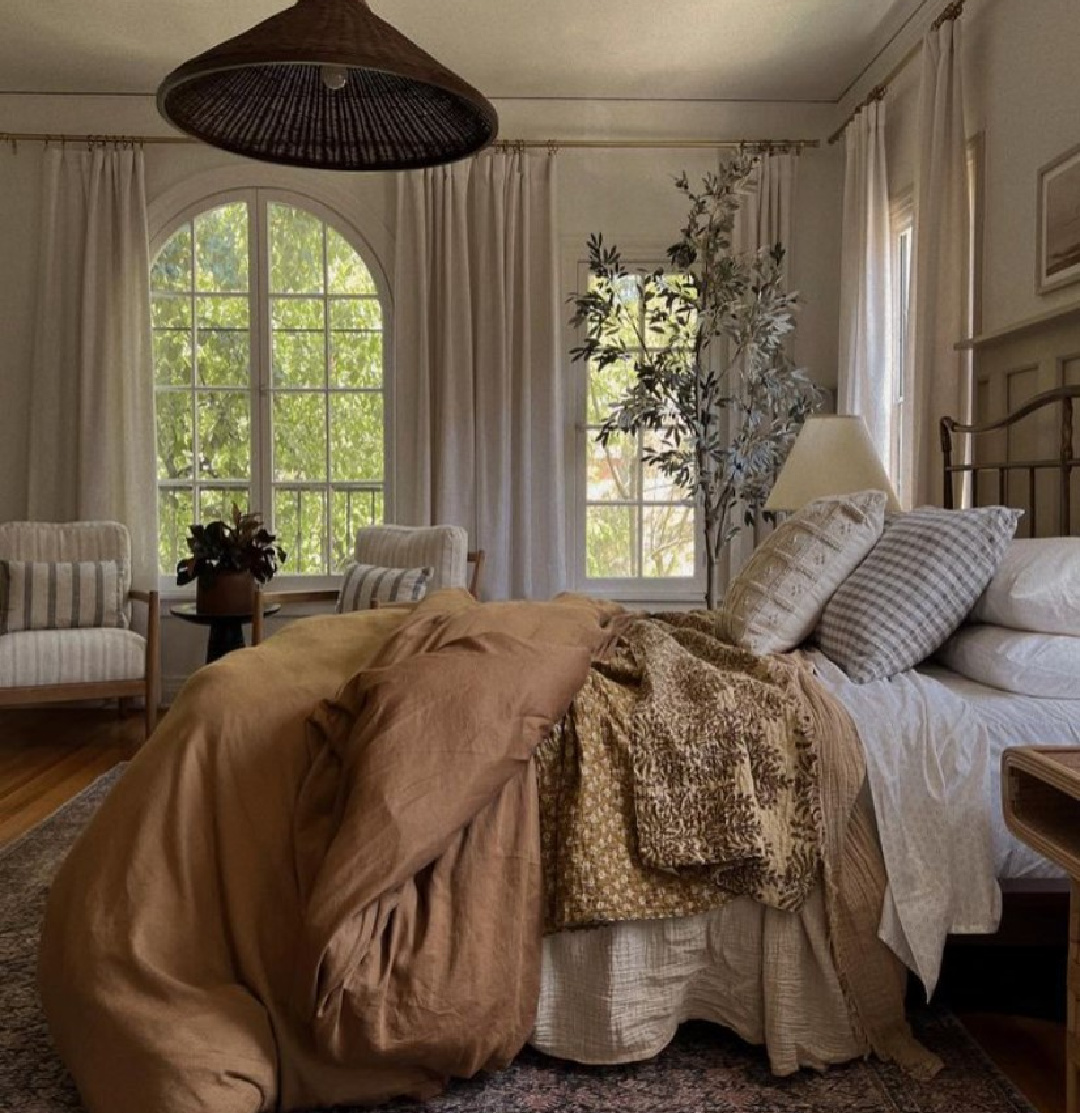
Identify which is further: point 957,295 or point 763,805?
point 957,295

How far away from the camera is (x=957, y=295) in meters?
3.43

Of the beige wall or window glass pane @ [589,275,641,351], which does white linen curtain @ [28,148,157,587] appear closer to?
window glass pane @ [589,275,641,351]

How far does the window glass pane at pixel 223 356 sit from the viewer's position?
5215 millimetres

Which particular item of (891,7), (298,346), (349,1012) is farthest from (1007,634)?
(298,346)

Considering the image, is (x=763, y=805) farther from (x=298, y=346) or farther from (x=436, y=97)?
(x=298, y=346)

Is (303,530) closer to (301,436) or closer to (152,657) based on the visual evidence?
(301,436)

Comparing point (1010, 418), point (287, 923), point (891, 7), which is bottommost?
point (287, 923)

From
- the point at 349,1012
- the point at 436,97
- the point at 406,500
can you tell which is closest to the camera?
the point at 349,1012

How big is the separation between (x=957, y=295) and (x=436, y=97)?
2061 mm

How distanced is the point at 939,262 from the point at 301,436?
3078 millimetres

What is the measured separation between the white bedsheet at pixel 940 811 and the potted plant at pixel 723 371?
2.57 meters

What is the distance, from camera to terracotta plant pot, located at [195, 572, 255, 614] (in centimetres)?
440

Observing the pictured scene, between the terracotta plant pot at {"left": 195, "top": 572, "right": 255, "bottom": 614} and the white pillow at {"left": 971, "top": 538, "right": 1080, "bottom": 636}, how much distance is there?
119 inches

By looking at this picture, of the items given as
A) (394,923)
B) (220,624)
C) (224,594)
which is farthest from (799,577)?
(220,624)
